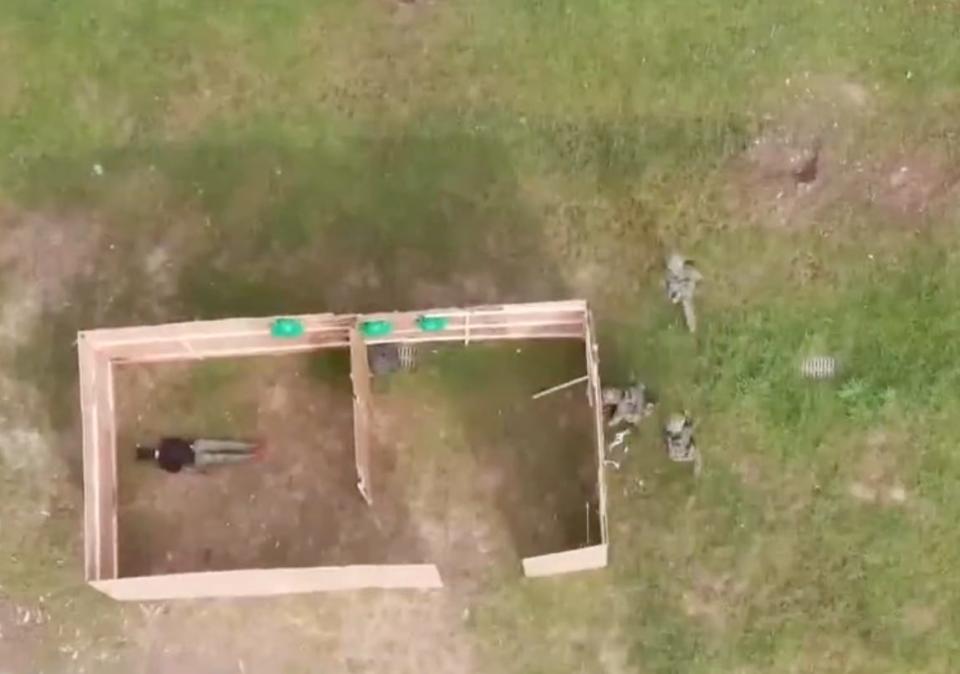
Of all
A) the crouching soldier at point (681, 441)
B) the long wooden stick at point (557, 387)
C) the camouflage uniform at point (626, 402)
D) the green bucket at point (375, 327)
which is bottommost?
the crouching soldier at point (681, 441)

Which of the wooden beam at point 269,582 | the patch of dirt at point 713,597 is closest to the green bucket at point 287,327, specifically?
the wooden beam at point 269,582

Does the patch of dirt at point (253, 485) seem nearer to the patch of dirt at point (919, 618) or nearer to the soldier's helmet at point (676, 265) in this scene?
the soldier's helmet at point (676, 265)

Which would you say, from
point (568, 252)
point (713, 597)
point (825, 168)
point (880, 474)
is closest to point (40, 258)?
point (568, 252)

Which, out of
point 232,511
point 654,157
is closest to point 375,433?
point 232,511

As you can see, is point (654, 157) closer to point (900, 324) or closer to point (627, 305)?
point (627, 305)

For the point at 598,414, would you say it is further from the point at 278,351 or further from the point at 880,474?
the point at 278,351

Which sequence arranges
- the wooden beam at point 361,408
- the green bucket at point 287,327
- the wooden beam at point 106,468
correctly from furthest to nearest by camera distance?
the wooden beam at point 106,468 → the wooden beam at point 361,408 → the green bucket at point 287,327

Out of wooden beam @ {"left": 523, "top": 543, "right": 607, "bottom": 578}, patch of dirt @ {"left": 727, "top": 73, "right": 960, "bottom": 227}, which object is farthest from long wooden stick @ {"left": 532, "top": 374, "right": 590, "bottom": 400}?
patch of dirt @ {"left": 727, "top": 73, "right": 960, "bottom": 227}
